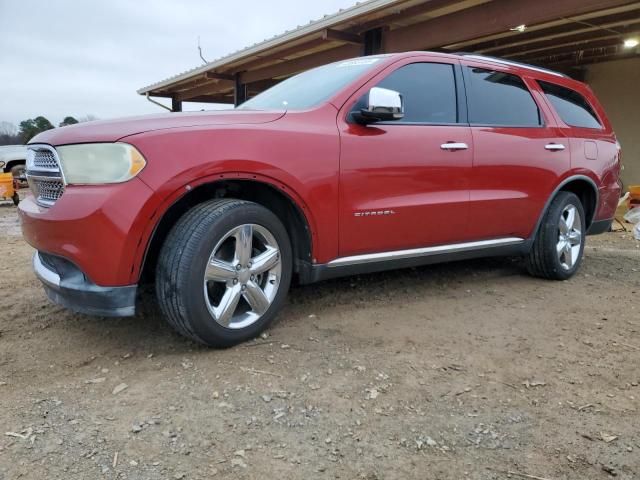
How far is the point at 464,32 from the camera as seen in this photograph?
23.9 ft

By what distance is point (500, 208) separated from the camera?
3875 millimetres

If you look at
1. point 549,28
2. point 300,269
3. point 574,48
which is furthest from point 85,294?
point 574,48

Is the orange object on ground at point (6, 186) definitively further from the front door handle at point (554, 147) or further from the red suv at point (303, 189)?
the front door handle at point (554, 147)

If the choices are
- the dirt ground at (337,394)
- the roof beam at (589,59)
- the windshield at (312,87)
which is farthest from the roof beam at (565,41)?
the windshield at (312,87)

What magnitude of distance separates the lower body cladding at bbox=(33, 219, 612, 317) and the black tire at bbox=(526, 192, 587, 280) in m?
0.13

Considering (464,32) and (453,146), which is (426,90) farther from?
(464,32)

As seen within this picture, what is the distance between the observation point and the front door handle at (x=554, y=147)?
13.5 feet

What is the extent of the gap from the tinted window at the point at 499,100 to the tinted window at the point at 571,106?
13.2 inches

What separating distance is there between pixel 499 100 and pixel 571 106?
1097 mm

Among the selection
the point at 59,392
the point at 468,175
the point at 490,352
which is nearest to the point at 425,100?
the point at 468,175

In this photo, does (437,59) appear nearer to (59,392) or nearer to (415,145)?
(415,145)

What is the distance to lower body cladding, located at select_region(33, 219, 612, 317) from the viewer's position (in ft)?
8.03

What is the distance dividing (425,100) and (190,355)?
2.28 metres

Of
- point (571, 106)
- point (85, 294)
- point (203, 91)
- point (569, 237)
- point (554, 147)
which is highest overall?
point (203, 91)
